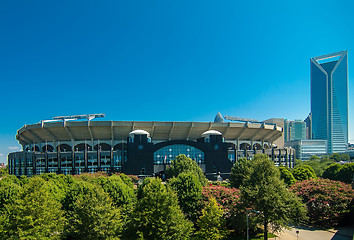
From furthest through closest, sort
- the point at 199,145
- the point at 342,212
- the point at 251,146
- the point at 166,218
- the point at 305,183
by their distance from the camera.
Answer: the point at 251,146, the point at 199,145, the point at 305,183, the point at 342,212, the point at 166,218

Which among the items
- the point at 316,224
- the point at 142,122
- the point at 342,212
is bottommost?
the point at 316,224

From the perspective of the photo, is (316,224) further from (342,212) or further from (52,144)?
(52,144)

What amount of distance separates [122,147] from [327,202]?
55522 millimetres

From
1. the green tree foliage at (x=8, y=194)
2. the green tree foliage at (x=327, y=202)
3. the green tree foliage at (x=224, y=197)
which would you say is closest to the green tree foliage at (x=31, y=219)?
the green tree foliage at (x=8, y=194)

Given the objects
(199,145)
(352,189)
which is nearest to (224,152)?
(199,145)

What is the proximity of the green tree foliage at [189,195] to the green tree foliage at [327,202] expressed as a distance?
1334 cm

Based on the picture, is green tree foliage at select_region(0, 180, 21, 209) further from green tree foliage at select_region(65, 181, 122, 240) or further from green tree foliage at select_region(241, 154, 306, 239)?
green tree foliage at select_region(241, 154, 306, 239)

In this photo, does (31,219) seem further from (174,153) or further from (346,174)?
(346,174)

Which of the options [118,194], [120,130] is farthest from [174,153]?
[118,194]

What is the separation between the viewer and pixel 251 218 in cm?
2344

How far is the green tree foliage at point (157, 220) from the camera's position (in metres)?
19.6

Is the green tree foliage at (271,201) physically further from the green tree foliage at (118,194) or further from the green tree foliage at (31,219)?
the green tree foliage at (31,219)

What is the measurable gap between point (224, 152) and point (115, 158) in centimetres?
3399

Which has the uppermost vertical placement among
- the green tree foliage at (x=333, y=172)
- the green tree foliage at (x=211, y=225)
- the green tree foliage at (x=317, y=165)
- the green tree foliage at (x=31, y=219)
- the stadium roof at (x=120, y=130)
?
the stadium roof at (x=120, y=130)
